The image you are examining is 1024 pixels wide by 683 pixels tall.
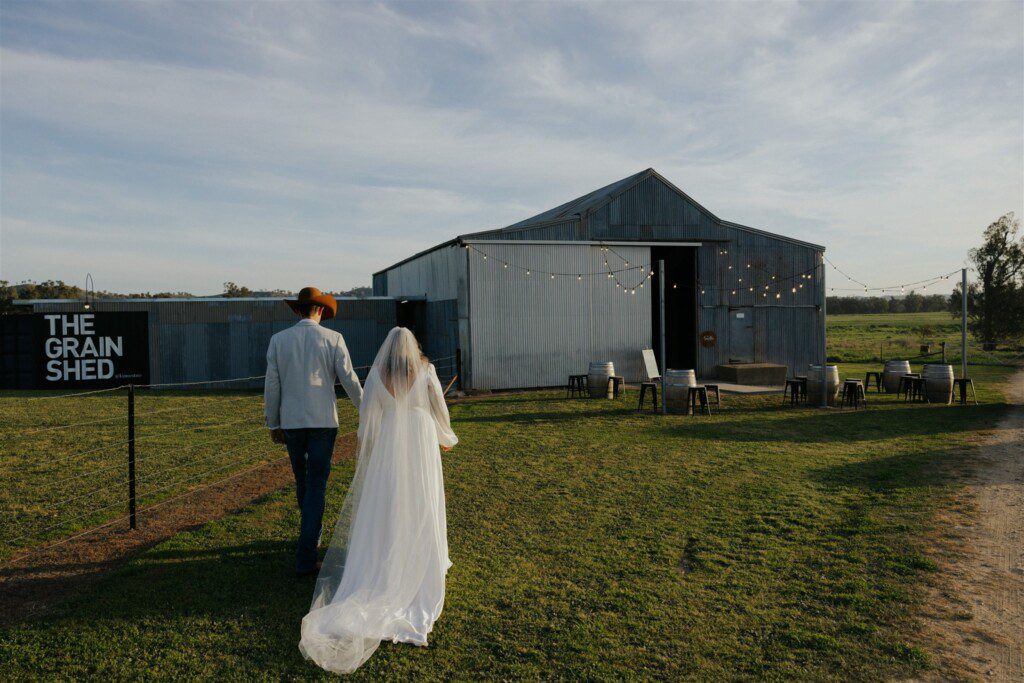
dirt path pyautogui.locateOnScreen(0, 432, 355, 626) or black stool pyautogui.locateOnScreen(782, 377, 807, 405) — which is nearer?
dirt path pyautogui.locateOnScreen(0, 432, 355, 626)

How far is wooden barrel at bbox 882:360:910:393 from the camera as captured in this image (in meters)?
17.3

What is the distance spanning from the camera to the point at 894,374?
17453 millimetres

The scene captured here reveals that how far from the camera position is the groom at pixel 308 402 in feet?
16.1

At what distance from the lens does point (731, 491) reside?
752 centimetres

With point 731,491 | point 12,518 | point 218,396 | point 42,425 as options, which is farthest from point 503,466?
point 218,396

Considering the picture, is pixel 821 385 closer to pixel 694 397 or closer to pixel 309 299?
pixel 694 397

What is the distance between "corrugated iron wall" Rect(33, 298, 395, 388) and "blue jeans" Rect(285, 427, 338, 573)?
16568mm

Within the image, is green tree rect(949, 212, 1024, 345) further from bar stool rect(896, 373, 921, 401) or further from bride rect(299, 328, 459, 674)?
bride rect(299, 328, 459, 674)

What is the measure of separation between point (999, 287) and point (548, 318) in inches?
1274

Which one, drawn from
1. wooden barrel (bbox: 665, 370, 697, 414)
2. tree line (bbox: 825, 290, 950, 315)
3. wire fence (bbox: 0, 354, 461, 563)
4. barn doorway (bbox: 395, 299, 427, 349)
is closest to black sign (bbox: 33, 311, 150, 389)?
wire fence (bbox: 0, 354, 461, 563)

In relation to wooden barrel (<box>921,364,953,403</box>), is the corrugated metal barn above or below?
above

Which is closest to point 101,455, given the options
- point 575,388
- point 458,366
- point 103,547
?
point 103,547

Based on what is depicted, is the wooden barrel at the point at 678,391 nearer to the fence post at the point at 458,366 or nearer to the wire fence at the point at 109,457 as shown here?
the fence post at the point at 458,366

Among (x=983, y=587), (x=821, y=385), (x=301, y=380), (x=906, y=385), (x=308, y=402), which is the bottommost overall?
(x=983, y=587)
